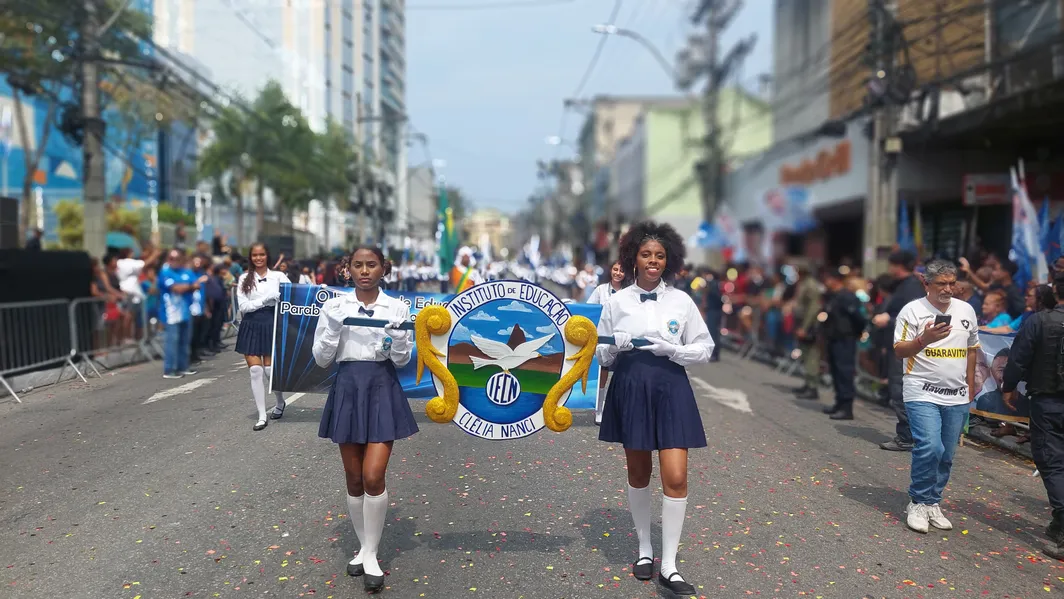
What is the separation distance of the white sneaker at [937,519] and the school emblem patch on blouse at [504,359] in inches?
115

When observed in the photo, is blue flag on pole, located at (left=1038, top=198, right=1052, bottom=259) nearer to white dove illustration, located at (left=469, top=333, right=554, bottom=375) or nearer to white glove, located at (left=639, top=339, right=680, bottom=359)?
white glove, located at (left=639, top=339, right=680, bottom=359)

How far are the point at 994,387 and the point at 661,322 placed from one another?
20.8 feet

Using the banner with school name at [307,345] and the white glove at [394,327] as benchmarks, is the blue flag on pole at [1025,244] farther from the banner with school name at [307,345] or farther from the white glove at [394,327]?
the white glove at [394,327]

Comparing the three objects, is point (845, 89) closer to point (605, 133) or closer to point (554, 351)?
point (554, 351)

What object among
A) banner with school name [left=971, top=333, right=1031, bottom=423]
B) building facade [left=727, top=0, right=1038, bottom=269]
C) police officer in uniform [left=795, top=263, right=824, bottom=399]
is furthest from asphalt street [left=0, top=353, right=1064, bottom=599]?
building facade [left=727, top=0, right=1038, bottom=269]

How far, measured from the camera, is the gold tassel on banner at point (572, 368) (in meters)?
4.90

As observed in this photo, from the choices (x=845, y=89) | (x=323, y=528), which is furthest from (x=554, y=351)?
(x=845, y=89)

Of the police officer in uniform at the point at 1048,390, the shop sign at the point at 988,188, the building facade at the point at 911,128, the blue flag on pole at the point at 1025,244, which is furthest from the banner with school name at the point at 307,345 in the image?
the shop sign at the point at 988,188

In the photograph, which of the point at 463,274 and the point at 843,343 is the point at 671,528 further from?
the point at 463,274

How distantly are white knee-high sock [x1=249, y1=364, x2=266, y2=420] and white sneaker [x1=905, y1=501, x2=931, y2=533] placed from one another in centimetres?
494

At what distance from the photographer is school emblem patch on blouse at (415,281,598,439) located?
4965 millimetres

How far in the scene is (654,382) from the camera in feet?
15.8

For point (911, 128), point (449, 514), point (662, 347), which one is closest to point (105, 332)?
point (449, 514)

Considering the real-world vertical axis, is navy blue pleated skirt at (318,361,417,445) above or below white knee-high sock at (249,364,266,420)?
above
